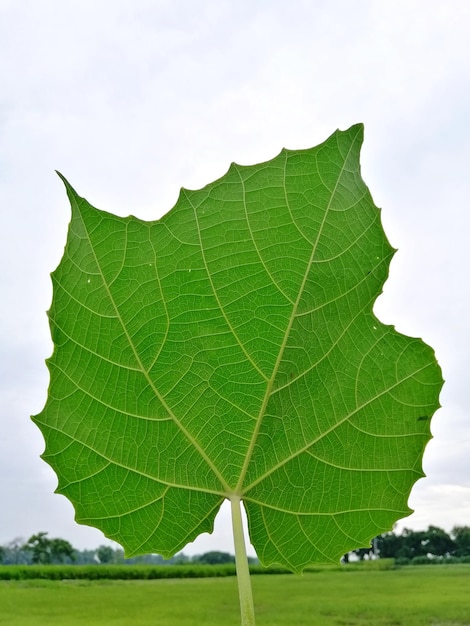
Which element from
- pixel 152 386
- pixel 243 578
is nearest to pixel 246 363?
pixel 152 386

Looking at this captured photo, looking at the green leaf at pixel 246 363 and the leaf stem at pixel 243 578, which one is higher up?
the green leaf at pixel 246 363

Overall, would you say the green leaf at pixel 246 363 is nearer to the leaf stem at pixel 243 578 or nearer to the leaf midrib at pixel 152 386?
the leaf midrib at pixel 152 386

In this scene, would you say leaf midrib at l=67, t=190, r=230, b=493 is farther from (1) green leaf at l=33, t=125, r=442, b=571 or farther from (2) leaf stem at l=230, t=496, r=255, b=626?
(2) leaf stem at l=230, t=496, r=255, b=626

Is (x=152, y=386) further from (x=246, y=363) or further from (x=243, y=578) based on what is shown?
(x=243, y=578)

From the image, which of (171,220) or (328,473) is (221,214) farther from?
(328,473)

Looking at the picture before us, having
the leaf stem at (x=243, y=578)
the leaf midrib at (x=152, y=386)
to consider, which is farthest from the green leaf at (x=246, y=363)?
the leaf stem at (x=243, y=578)

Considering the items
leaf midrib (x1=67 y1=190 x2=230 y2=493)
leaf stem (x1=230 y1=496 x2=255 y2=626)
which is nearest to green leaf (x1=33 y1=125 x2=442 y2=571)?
leaf midrib (x1=67 y1=190 x2=230 y2=493)
